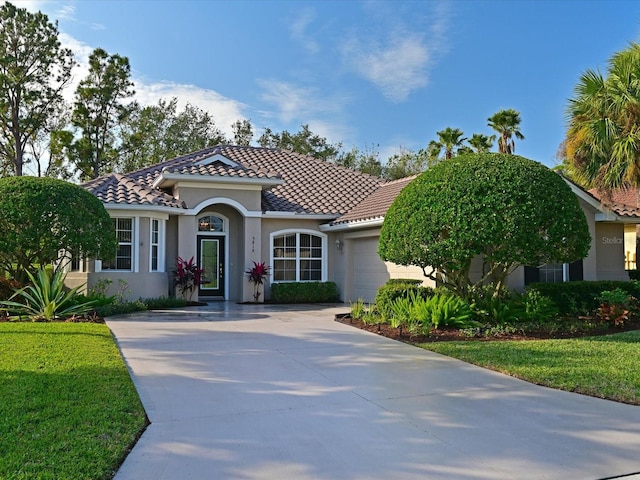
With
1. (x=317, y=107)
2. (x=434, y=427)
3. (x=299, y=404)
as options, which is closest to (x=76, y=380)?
(x=299, y=404)

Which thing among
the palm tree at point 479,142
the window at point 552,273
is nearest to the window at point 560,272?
the window at point 552,273

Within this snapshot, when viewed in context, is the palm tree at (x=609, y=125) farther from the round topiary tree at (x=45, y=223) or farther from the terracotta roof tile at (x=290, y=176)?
the round topiary tree at (x=45, y=223)

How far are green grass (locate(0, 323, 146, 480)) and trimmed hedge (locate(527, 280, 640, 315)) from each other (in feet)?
34.1

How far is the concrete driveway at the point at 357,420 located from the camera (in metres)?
4.55

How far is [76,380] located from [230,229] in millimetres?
13187

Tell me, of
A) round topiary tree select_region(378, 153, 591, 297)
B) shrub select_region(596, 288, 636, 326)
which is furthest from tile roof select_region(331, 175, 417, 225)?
shrub select_region(596, 288, 636, 326)

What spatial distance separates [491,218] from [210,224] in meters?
11.6

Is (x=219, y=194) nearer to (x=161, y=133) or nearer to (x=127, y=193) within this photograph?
(x=127, y=193)

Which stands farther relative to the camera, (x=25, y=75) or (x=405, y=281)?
(x=25, y=75)

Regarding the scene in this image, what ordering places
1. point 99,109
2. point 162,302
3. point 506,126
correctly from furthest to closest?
point 99,109, point 506,126, point 162,302

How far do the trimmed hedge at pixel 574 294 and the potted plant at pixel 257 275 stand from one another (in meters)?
8.54

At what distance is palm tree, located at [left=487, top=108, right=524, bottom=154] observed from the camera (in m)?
27.6

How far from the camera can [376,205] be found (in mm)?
19047

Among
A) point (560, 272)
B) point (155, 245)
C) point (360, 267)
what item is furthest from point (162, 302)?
point (560, 272)
